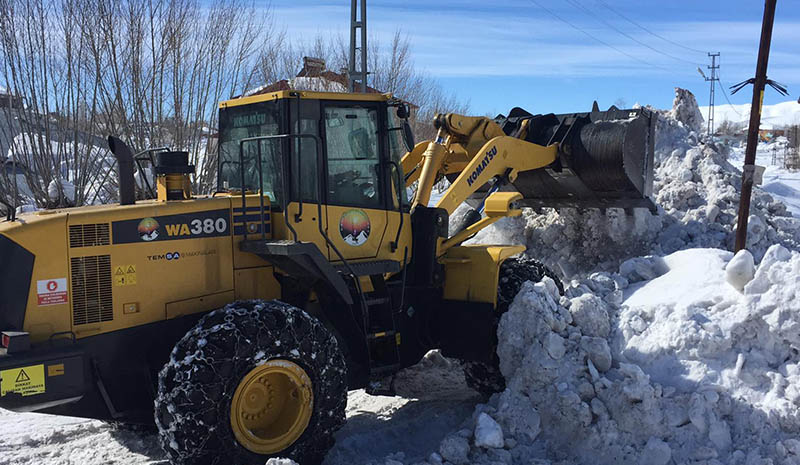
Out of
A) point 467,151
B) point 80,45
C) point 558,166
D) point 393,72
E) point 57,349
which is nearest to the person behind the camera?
point 57,349

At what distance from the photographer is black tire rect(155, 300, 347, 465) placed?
14.1ft

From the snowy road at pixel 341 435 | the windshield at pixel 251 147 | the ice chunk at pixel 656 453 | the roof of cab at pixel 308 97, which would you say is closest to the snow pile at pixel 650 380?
the ice chunk at pixel 656 453

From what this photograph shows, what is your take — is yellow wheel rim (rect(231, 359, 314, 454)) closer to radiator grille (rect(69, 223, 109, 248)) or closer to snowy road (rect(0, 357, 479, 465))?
snowy road (rect(0, 357, 479, 465))

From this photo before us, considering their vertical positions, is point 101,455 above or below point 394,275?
below

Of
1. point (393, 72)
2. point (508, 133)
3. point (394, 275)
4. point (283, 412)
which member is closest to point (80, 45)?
point (508, 133)

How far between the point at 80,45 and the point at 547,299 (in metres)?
→ 9.92

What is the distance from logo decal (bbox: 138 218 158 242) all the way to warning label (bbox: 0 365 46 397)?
3.26 feet

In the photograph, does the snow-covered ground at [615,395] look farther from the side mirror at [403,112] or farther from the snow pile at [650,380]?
the side mirror at [403,112]

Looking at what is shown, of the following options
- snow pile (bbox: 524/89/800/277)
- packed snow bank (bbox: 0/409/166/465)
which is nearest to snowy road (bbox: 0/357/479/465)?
packed snow bank (bbox: 0/409/166/465)

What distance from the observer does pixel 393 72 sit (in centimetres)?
2302

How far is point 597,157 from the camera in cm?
827

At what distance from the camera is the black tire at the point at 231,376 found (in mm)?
4312

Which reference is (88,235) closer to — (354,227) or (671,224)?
(354,227)

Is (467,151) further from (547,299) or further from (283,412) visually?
(283,412)
